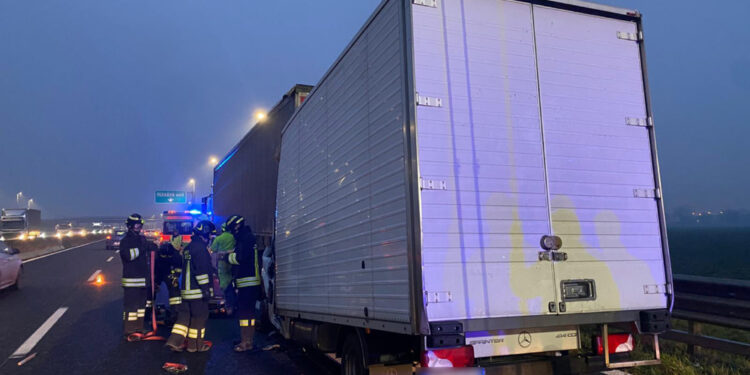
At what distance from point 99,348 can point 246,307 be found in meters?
2.11

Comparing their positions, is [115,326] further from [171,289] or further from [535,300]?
[535,300]

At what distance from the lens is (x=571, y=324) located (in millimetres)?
3725

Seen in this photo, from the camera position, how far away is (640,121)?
14.3ft

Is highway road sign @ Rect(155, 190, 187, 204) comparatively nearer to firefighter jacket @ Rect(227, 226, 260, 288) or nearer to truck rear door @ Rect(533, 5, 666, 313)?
firefighter jacket @ Rect(227, 226, 260, 288)

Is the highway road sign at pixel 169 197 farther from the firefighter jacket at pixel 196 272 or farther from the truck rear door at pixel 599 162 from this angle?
the truck rear door at pixel 599 162

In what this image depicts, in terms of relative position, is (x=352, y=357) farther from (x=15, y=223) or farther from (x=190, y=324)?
(x=15, y=223)

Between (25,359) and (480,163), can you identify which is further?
(25,359)

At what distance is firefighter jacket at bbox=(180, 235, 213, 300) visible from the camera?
23.9ft

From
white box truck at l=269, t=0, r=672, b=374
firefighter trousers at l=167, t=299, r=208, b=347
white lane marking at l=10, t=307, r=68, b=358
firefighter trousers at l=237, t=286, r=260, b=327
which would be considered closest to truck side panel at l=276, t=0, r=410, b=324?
white box truck at l=269, t=0, r=672, b=374

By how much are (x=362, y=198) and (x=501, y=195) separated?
118 cm

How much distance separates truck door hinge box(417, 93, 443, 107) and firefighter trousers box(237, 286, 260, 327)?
465 cm

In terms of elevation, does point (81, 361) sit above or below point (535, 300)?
below

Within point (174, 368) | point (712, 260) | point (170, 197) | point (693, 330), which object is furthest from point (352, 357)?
point (170, 197)

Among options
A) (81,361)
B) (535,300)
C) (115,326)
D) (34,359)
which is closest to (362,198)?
(535,300)
